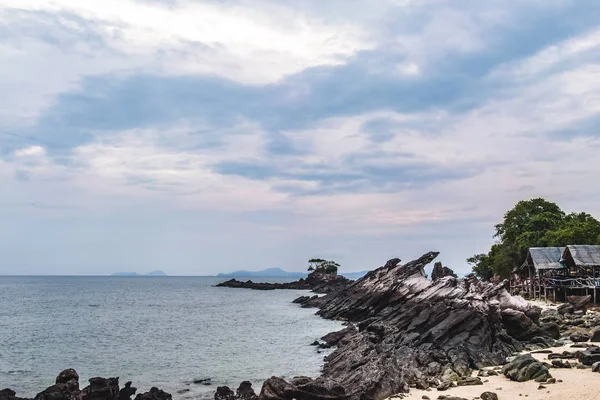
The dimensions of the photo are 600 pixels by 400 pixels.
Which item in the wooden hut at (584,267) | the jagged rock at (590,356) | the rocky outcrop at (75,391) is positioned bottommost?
the rocky outcrop at (75,391)

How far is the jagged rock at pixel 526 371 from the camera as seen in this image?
27.7m

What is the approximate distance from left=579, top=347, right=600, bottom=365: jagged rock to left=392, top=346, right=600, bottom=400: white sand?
4.47 feet

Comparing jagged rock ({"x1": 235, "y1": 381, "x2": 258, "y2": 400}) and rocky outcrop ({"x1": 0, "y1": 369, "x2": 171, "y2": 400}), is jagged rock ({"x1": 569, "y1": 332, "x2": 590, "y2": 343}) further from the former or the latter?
rocky outcrop ({"x1": 0, "y1": 369, "x2": 171, "y2": 400})

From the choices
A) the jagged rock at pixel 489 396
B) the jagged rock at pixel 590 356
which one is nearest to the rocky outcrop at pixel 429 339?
the jagged rock at pixel 489 396

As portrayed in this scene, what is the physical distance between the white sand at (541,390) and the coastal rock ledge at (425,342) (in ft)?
4.71

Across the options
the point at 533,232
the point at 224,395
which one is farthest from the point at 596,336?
the point at 533,232

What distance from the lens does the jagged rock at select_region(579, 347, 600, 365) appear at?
30188 millimetres

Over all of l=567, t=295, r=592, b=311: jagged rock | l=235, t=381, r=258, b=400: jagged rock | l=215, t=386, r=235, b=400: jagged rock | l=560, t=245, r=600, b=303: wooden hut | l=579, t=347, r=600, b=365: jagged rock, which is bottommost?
l=215, t=386, r=235, b=400: jagged rock

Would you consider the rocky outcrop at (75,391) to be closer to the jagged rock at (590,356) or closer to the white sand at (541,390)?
the white sand at (541,390)

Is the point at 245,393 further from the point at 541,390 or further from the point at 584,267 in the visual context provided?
the point at 584,267

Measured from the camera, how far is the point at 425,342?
3884 centimetres

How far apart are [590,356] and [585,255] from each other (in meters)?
41.2

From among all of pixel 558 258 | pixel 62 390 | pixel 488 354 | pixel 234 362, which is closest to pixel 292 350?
pixel 234 362

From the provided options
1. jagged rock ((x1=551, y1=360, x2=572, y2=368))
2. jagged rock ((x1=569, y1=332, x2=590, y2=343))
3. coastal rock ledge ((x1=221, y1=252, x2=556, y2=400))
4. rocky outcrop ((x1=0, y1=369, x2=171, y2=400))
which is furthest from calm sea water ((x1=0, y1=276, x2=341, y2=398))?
jagged rock ((x1=569, y1=332, x2=590, y2=343))
